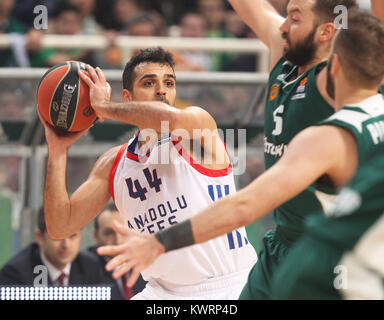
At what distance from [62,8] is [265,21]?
13.1 feet

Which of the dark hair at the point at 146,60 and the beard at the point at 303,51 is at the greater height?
the beard at the point at 303,51

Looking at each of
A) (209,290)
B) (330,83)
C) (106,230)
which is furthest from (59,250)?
(330,83)

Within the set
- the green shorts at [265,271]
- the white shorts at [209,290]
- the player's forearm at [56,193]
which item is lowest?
the white shorts at [209,290]

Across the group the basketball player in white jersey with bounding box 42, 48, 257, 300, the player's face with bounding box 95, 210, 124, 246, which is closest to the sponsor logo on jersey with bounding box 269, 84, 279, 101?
the basketball player in white jersey with bounding box 42, 48, 257, 300

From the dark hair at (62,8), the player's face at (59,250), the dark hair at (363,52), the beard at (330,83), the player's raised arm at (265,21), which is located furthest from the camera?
the dark hair at (62,8)

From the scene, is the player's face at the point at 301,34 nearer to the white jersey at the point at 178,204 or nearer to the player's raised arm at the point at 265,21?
the player's raised arm at the point at 265,21

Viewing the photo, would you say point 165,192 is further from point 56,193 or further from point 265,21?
point 265,21

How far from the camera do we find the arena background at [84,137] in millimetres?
6273

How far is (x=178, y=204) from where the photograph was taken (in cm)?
411

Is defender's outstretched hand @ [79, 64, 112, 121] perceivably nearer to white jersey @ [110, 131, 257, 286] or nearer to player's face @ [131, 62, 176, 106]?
player's face @ [131, 62, 176, 106]

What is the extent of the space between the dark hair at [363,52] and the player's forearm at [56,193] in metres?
1.95

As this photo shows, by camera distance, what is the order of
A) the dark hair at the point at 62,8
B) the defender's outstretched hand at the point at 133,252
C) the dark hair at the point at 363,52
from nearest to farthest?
the defender's outstretched hand at the point at 133,252 < the dark hair at the point at 363,52 < the dark hair at the point at 62,8

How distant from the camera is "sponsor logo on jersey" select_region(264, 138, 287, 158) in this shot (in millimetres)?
3830

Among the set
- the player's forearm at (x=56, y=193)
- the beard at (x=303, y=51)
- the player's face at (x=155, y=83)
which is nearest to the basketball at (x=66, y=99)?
the player's forearm at (x=56, y=193)
